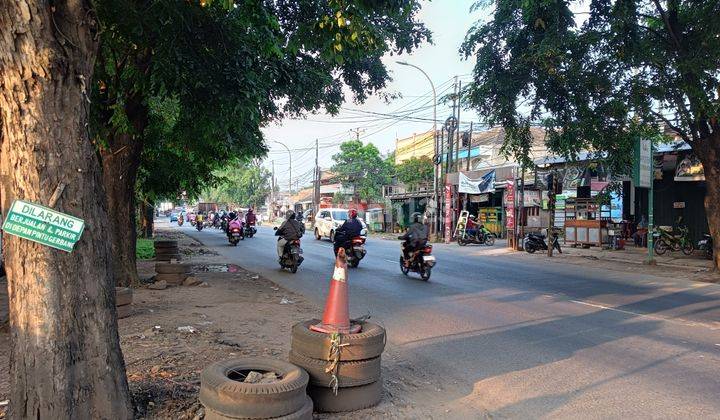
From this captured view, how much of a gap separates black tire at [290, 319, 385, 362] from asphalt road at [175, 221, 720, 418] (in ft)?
2.89

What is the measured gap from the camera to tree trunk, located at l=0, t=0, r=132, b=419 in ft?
10.8

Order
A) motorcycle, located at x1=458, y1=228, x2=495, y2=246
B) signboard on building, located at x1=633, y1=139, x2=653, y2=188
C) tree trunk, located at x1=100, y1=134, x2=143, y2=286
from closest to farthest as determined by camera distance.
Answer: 1. tree trunk, located at x1=100, y1=134, x2=143, y2=286
2. signboard on building, located at x1=633, y1=139, x2=653, y2=188
3. motorcycle, located at x1=458, y1=228, x2=495, y2=246

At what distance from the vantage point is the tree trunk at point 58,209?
3293mm

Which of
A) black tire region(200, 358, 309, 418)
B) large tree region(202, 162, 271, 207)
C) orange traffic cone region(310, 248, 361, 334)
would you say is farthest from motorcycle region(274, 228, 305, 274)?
large tree region(202, 162, 271, 207)

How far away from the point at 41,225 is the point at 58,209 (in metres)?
0.14

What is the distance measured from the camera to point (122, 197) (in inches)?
390

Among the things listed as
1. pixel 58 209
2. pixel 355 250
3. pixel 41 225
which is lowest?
pixel 355 250

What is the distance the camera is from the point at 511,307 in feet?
30.0

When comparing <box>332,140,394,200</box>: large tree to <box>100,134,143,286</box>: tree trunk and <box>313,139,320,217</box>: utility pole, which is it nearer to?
<box>313,139,320,217</box>: utility pole

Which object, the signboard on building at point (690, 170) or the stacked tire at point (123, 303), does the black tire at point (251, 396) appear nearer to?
the stacked tire at point (123, 303)

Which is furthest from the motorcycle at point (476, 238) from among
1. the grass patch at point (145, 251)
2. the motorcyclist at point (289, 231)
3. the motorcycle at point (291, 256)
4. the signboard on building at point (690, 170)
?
the grass patch at point (145, 251)

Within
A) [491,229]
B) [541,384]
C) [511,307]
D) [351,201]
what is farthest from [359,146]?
[541,384]

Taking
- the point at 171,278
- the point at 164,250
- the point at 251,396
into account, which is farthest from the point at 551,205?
the point at 251,396

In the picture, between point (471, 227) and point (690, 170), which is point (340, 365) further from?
point (471, 227)
